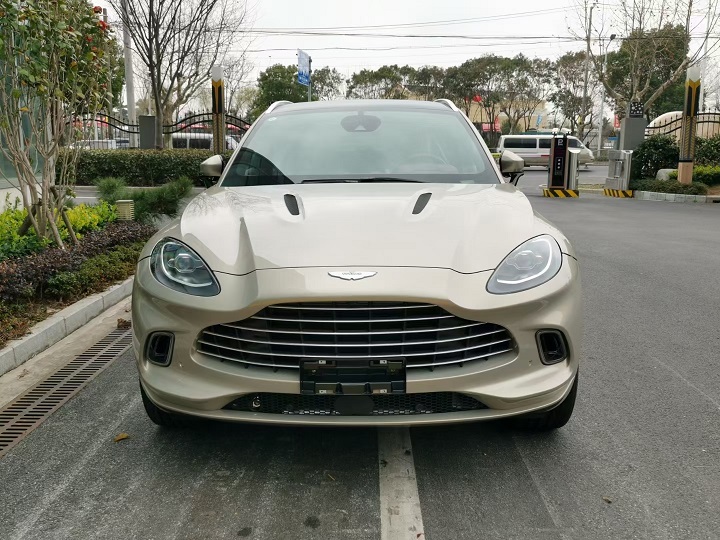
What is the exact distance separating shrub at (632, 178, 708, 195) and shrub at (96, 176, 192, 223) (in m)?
13.2

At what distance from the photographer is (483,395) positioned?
2.73 metres

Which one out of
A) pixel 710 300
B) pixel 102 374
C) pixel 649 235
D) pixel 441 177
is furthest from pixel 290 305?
pixel 649 235

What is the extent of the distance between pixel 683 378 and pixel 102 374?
138 inches

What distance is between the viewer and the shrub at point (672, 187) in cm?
1736

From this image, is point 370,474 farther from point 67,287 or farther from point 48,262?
point 48,262

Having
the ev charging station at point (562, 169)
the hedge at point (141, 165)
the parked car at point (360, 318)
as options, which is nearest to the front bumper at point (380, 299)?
the parked car at point (360, 318)

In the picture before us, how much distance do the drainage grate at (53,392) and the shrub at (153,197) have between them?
13.2 feet

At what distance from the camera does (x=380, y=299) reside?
264 cm

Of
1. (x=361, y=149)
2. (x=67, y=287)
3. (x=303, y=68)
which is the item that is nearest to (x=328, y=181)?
(x=361, y=149)

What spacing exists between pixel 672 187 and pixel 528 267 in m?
16.7

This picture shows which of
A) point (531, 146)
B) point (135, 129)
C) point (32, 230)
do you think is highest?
point (135, 129)

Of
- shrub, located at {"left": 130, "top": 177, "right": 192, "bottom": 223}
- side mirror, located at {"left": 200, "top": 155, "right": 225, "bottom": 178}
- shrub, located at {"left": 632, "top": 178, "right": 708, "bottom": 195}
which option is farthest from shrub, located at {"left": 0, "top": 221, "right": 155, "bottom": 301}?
shrub, located at {"left": 632, "top": 178, "right": 708, "bottom": 195}

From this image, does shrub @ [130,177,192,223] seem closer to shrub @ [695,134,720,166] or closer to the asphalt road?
the asphalt road

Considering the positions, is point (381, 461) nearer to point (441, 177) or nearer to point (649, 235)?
point (441, 177)
